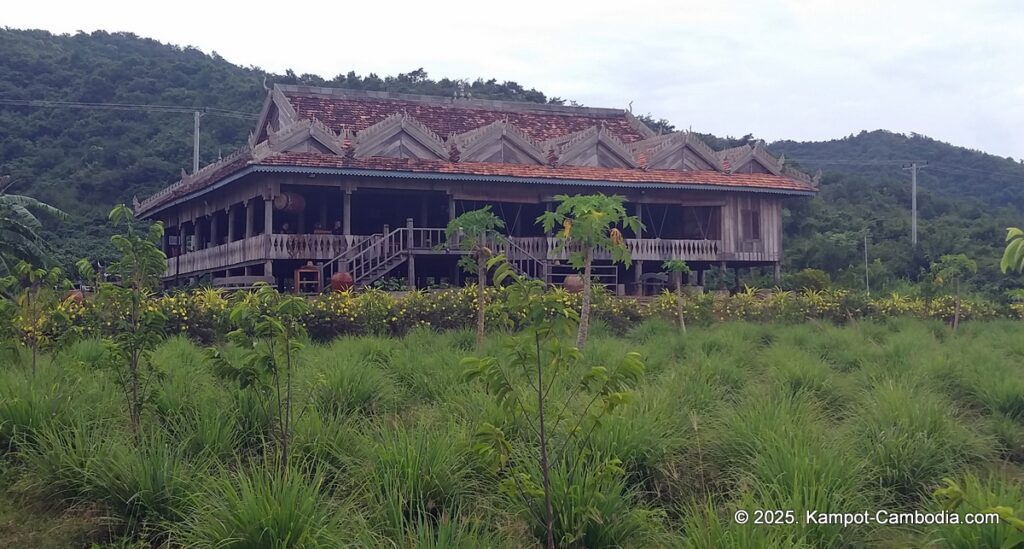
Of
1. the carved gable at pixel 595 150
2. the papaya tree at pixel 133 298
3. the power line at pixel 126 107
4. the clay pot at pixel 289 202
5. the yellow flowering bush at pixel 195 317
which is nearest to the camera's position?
the papaya tree at pixel 133 298

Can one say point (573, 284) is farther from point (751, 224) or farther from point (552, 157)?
point (751, 224)

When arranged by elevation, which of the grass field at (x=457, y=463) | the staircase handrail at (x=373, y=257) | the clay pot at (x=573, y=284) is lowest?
the grass field at (x=457, y=463)

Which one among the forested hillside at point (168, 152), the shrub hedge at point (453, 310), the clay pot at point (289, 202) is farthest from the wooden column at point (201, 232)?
the shrub hedge at point (453, 310)

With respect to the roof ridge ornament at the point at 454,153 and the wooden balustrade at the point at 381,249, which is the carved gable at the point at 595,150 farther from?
the roof ridge ornament at the point at 454,153

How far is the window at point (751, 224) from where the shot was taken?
2488cm

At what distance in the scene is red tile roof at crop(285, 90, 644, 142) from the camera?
960 inches

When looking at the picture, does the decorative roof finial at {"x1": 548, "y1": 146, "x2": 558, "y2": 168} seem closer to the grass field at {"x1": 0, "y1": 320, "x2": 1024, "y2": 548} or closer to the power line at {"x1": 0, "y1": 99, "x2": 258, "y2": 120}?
the grass field at {"x1": 0, "y1": 320, "x2": 1024, "y2": 548}

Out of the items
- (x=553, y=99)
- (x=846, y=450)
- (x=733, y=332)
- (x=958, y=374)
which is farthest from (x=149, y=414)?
(x=553, y=99)

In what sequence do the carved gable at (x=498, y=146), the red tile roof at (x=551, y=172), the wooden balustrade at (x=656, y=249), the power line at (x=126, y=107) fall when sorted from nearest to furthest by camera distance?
the red tile roof at (x=551, y=172) < the carved gable at (x=498, y=146) < the wooden balustrade at (x=656, y=249) < the power line at (x=126, y=107)

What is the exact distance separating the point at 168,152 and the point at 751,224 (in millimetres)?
26531

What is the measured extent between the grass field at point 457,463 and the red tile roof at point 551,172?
38.5 ft

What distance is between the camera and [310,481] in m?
6.03

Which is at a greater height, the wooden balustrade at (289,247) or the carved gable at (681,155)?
the carved gable at (681,155)

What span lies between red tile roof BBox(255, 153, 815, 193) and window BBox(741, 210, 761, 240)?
1.05 m
